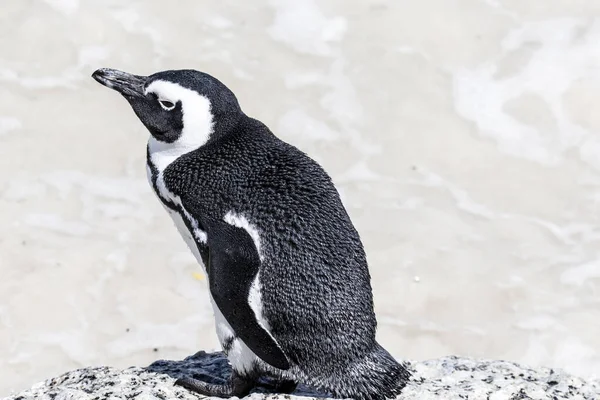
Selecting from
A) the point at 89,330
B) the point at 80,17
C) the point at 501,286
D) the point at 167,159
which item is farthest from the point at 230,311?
the point at 80,17

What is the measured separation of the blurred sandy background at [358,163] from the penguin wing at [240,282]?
1981 millimetres

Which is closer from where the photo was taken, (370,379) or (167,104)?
(370,379)

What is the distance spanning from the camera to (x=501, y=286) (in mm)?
4699

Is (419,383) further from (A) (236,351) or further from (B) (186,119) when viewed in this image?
(B) (186,119)

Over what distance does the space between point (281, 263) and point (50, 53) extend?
4.08m

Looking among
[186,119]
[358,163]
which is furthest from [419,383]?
[358,163]

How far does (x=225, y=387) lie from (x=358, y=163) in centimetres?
307

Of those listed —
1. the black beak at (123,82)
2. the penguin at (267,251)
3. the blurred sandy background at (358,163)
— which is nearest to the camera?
the penguin at (267,251)

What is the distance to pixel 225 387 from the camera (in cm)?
248

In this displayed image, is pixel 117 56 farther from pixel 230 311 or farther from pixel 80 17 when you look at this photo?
pixel 230 311

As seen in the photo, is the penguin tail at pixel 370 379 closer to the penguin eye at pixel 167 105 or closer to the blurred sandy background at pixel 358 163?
the penguin eye at pixel 167 105

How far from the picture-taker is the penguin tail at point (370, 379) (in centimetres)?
232

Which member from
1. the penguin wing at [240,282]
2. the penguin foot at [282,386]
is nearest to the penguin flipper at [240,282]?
the penguin wing at [240,282]

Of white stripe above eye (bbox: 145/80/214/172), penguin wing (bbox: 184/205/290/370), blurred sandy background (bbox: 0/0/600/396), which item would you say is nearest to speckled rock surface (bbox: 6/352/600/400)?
penguin wing (bbox: 184/205/290/370)
